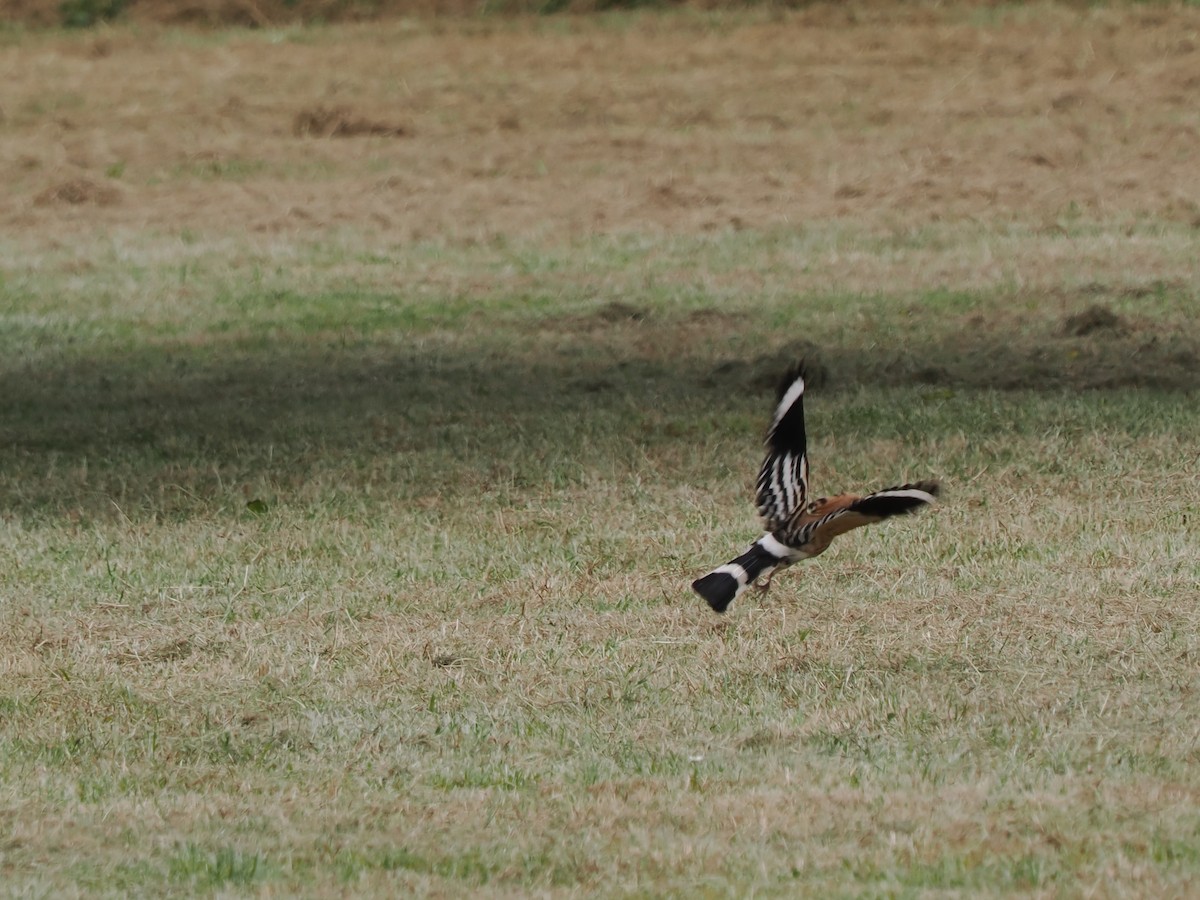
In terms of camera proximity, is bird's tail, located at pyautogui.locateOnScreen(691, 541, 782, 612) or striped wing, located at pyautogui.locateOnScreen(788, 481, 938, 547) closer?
striped wing, located at pyautogui.locateOnScreen(788, 481, 938, 547)

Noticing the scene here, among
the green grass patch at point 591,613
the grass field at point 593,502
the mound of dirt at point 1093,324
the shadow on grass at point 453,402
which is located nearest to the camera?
the green grass patch at point 591,613

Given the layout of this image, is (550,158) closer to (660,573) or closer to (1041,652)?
(660,573)

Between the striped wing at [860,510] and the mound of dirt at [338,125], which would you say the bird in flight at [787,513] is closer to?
the striped wing at [860,510]

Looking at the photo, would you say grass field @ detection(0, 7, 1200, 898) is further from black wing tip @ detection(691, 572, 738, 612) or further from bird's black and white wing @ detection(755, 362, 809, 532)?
bird's black and white wing @ detection(755, 362, 809, 532)

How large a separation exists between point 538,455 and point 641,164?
958cm

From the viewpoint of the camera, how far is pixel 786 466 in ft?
20.3

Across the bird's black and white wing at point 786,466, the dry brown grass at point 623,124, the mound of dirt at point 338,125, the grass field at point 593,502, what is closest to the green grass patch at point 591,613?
the grass field at point 593,502

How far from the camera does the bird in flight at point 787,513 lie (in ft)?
18.9

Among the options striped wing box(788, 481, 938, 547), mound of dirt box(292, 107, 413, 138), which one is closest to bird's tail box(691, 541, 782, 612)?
striped wing box(788, 481, 938, 547)

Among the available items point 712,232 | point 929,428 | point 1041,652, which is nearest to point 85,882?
point 1041,652

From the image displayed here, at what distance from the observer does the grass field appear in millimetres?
4660

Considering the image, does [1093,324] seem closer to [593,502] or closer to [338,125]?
[593,502]

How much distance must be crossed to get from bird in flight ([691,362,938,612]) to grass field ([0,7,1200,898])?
287 mm

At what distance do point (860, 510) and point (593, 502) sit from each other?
2.79 metres
